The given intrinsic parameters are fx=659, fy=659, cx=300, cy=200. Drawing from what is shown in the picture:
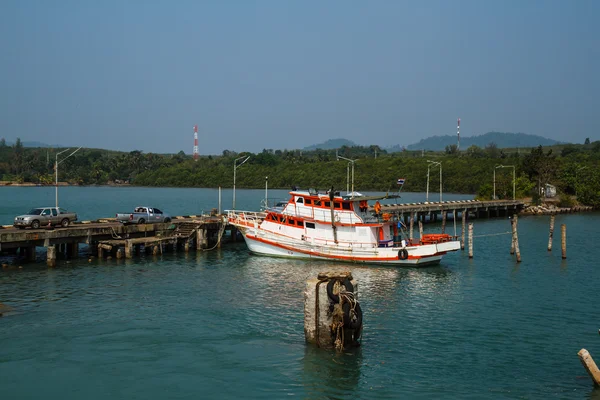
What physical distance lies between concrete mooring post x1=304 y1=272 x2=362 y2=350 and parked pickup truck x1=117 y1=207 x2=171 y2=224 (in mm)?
33706

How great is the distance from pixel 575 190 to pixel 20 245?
10603 cm

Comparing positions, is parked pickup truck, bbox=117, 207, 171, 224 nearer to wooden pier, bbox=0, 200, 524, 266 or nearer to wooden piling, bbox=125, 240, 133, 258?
wooden pier, bbox=0, 200, 524, 266

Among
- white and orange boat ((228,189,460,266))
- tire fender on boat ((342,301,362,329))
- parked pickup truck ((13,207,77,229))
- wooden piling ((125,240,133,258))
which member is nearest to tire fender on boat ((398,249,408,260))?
white and orange boat ((228,189,460,266))

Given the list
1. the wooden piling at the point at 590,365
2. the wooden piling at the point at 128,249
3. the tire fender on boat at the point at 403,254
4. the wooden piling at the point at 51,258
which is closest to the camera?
the wooden piling at the point at 590,365

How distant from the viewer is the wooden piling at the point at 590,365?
22.7 metres

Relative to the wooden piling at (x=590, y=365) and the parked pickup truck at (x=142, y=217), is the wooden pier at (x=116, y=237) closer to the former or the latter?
the parked pickup truck at (x=142, y=217)

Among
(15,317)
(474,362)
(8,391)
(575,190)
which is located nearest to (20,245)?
(15,317)

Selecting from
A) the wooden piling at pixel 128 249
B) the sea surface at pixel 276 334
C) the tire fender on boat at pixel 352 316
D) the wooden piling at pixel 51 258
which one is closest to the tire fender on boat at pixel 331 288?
the tire fender on boat at pixel 352 316

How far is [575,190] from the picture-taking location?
125 meters

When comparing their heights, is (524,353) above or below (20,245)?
below

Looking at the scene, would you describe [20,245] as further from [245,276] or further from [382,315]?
[382,315]

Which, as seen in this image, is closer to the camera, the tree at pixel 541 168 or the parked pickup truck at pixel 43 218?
the parked pickup truck at pixel 43 218

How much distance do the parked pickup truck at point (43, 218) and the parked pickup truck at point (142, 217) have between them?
4.67m

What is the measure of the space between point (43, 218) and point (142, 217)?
909 cm
